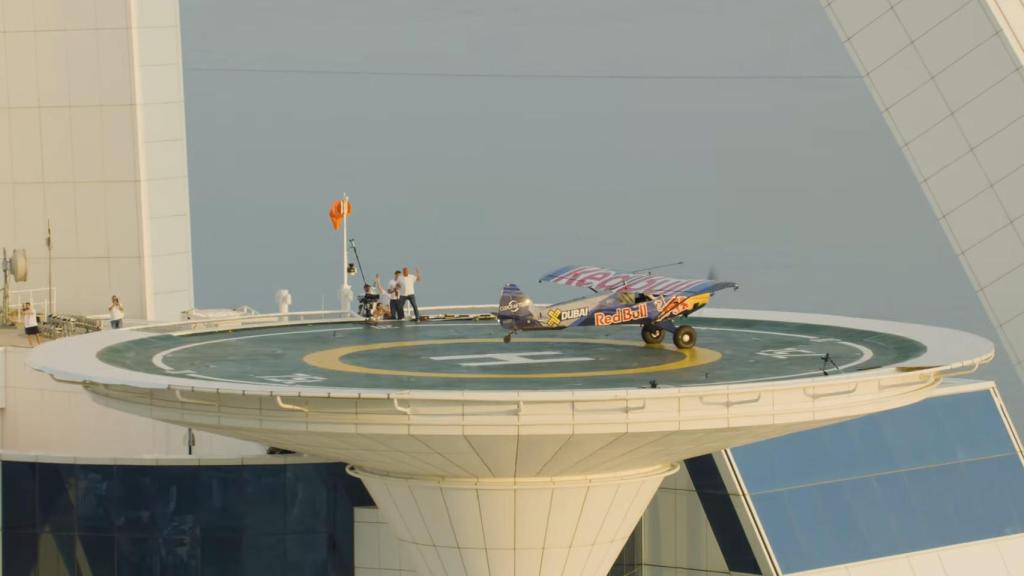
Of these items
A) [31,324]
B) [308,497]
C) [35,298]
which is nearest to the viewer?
[308,497]

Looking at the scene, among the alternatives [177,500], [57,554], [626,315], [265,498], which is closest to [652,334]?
[626,315]

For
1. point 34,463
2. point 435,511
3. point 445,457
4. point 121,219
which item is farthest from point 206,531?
point 121,219

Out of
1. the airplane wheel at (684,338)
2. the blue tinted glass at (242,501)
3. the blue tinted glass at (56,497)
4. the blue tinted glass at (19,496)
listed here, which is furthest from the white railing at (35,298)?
the airplane wheel at (684,338)

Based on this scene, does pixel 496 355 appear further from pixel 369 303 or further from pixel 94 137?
pixel 94 137

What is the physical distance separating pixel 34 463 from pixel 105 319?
56.4 ft

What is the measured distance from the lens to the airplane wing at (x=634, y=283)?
1766 inches

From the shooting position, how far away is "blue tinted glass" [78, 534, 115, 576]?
5006 centimetres

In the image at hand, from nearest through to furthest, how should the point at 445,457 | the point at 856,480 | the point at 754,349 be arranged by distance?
the point at 445,457
the point at 754,349
the point at 856,480

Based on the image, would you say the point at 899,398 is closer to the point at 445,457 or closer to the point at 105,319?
the point at 445,457

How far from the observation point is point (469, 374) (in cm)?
4078

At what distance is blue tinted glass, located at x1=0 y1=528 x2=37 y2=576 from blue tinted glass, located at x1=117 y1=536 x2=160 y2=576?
322 cm

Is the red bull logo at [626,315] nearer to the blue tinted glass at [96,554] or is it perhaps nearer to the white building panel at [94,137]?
the blue tinted glass at [96,554]

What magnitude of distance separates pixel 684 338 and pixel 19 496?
2178 cm

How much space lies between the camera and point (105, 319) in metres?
67.3
